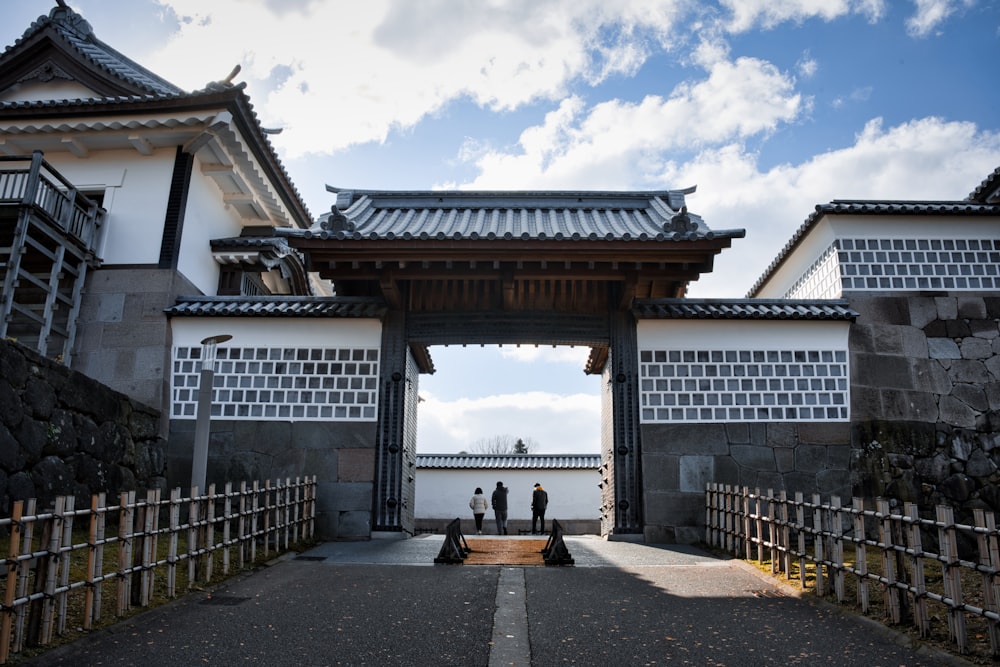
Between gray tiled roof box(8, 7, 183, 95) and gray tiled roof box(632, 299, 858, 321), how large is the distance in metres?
10.1

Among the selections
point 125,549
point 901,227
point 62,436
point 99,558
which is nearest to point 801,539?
point 125,549

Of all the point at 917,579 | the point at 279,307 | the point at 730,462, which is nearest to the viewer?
the point at 917,579

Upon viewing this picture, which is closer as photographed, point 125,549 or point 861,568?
point 125,549

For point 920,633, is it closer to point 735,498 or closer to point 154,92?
point 735,498

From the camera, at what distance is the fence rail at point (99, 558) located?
4582mm

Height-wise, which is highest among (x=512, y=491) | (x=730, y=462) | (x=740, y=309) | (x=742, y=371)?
(x=740, y=309)

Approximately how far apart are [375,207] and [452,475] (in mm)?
11648

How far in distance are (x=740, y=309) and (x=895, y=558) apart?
673cm

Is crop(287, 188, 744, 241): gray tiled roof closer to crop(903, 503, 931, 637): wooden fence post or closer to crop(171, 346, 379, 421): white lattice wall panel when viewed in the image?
crop(171, 346, 379, 421): white lattice wall panel

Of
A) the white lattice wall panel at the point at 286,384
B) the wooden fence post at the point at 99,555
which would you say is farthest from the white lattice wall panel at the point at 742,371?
the wooden fence post at the point at 99,555

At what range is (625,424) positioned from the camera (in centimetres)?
1151

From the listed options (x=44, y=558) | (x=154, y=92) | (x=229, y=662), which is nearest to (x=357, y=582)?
(x=229, y=662)

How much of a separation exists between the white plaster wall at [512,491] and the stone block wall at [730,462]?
38.3 ft

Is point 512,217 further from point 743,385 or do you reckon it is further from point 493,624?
point 493,624
